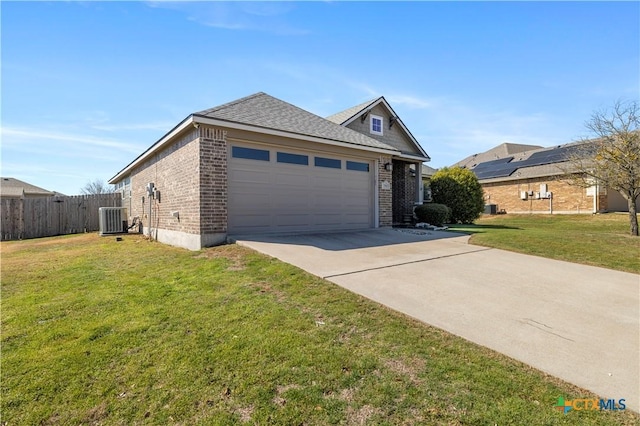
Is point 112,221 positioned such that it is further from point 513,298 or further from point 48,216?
point 513,298

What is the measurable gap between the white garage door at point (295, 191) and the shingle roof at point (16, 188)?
33808mm

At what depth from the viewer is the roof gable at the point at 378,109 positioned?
47.7ft

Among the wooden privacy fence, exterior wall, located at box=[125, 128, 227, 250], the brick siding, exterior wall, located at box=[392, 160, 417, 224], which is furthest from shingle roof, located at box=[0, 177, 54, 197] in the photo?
exterior wall, located at box=[392, 160, 417, 224]

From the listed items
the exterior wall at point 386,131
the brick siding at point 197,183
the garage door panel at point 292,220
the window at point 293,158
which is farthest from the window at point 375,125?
the brick siding at point 197,183

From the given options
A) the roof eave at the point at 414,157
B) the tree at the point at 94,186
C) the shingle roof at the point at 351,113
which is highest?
the shingle roof at the point at 351,113

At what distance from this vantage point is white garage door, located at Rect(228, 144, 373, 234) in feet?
26.9

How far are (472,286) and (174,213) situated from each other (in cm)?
795

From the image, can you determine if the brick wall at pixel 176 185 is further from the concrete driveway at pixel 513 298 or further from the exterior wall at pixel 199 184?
the concrete driveway at pixel 513 298

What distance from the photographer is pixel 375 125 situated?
1550 cm

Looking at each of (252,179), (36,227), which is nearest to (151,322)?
(252,179)

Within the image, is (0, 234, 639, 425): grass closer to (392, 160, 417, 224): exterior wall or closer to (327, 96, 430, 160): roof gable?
(392, 160, 417, 224): exterior wall

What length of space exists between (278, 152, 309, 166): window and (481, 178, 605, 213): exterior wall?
19.2 m

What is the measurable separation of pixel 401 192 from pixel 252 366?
12.9m

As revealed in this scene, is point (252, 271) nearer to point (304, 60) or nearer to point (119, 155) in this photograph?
point (304, 60)
